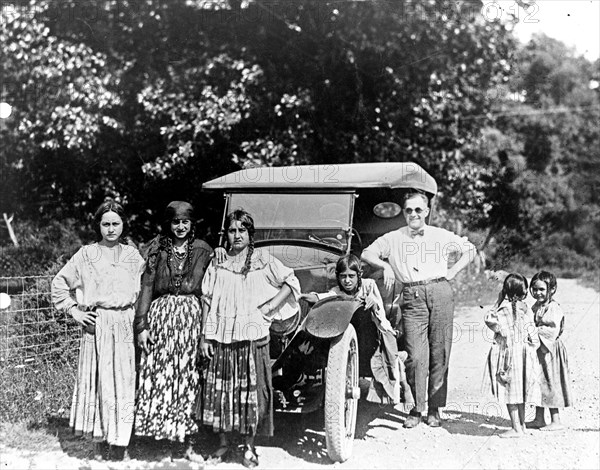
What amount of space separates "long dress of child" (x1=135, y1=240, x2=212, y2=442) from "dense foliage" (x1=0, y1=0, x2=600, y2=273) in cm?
587

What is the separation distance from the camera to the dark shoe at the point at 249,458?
468 centimetres

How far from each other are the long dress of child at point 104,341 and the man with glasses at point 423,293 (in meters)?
2.02

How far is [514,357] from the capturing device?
213 inches

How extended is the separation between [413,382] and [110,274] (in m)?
2.62

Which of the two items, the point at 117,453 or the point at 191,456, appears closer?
the point at 191,456

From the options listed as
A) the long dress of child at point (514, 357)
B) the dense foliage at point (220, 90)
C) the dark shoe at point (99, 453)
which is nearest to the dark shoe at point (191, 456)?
Answer: the dark shoe at point (99, 453)

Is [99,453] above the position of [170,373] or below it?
below

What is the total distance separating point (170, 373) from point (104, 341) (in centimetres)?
51

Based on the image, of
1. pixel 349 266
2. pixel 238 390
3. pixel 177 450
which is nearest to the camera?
pixel 238 390

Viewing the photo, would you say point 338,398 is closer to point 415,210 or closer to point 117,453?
point 117,453

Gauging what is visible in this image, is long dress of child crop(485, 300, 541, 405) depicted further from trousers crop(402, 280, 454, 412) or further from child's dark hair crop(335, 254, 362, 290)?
child's dark hair crop(335, 254, 362, 290)

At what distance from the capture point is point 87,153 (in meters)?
11.8

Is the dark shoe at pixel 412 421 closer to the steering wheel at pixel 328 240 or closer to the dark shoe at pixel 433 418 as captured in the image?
Result: the dark shoe at pixel 433 418

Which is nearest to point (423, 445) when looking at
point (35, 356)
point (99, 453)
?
point (99, 453)
